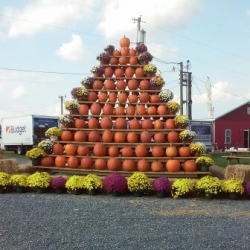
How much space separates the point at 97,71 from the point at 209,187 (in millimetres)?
5558

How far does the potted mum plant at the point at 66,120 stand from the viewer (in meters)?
12.6

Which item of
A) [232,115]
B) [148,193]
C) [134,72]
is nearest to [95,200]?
[148,193]

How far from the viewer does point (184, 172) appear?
11.6m

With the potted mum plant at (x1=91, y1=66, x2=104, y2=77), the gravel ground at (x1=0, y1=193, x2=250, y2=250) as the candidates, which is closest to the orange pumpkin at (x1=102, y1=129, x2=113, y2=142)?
the potted mum plant at (x1=91, y1=66, x2=104, y2=77)

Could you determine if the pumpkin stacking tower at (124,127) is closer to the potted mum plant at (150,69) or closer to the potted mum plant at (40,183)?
the potted mum plant at (150,69)

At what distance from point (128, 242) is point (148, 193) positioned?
15.3ft

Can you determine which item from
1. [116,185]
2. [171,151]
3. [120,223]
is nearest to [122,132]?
[171,151]

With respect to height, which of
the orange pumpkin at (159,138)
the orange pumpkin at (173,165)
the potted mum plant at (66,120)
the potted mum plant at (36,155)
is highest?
the potted mum plant at (66,120)

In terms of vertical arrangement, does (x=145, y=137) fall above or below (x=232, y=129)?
below

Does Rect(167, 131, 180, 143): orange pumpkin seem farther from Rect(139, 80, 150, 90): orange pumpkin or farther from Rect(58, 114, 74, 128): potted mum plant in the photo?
Rect(58, 114, 74, 128): potted mum plant

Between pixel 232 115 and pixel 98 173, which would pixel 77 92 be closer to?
pixel 98 173

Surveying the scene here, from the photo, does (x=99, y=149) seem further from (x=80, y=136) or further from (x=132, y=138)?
(x=132, y=138)

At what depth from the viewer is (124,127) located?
1252cm

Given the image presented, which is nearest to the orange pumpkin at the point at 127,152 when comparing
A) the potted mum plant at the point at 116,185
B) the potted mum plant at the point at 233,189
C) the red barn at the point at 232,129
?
the potted mum plant at the point at 116,185
